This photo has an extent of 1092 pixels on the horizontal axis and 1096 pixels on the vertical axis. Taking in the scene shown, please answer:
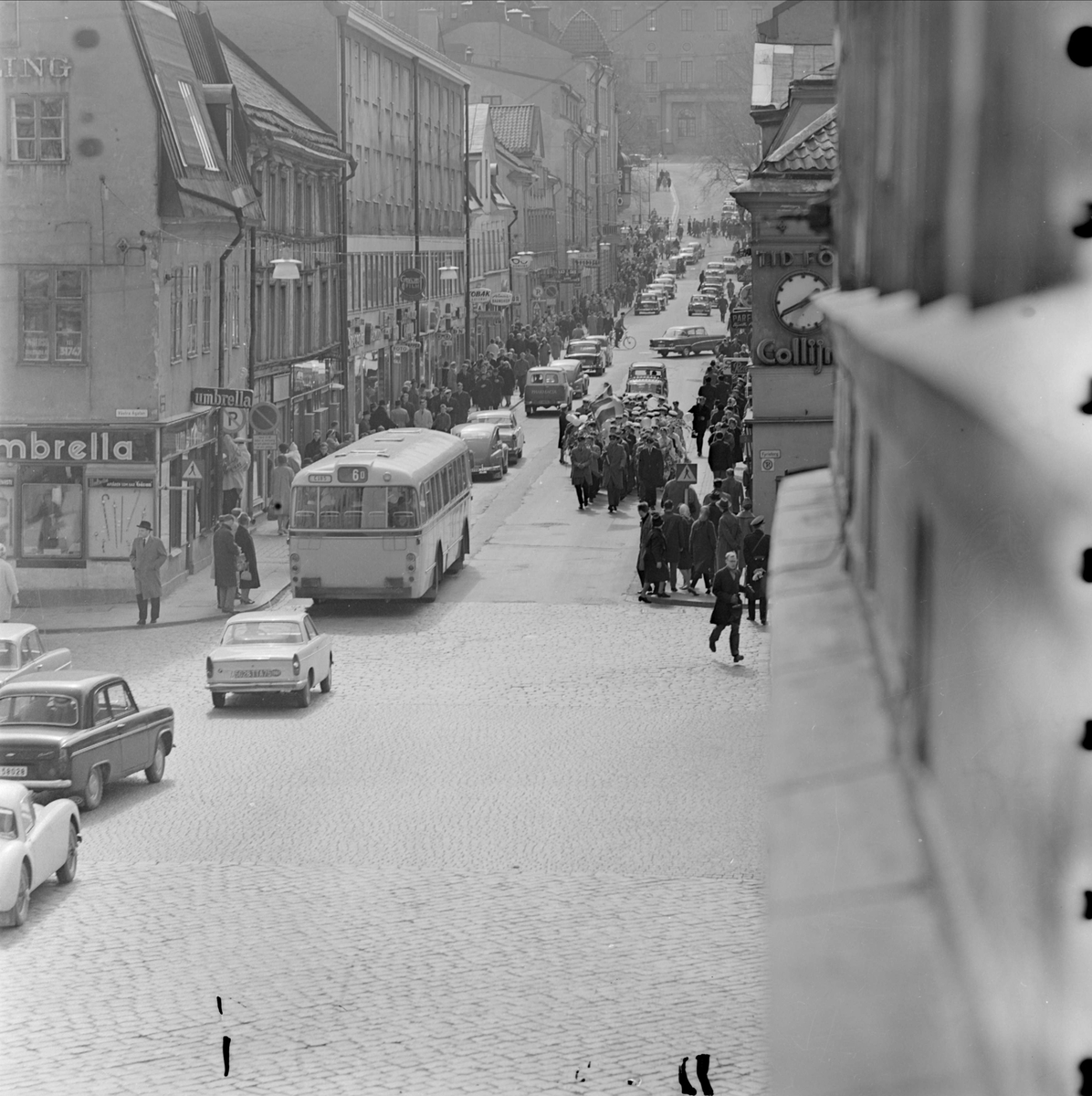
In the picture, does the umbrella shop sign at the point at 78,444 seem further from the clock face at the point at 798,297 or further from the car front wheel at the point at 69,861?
the clock face at the point at 798,297

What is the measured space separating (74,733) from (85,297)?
561 inches

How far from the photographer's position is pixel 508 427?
51.4 meters

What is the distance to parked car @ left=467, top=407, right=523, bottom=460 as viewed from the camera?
5109 cm

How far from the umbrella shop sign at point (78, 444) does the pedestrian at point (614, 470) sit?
12425mm

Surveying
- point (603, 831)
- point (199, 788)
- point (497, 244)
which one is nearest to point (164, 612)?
point (199, 788)

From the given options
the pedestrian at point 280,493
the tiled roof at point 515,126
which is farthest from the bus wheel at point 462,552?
the tiled roof at point 515,126

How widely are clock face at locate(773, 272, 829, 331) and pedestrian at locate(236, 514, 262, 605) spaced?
2470cm

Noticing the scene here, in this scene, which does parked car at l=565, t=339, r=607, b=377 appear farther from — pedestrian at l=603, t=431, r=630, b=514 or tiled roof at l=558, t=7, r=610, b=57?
tiled roof at l=558, t=7, r=610, b=57

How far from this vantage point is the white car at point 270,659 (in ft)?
76.7

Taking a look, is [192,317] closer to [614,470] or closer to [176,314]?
[176,314]

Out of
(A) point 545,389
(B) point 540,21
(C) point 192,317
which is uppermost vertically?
(B) point 540,21

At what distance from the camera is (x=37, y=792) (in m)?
18.6

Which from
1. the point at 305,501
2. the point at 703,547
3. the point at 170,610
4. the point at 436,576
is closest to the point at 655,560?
the point at 703,547

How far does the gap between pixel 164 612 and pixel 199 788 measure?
10.7m
